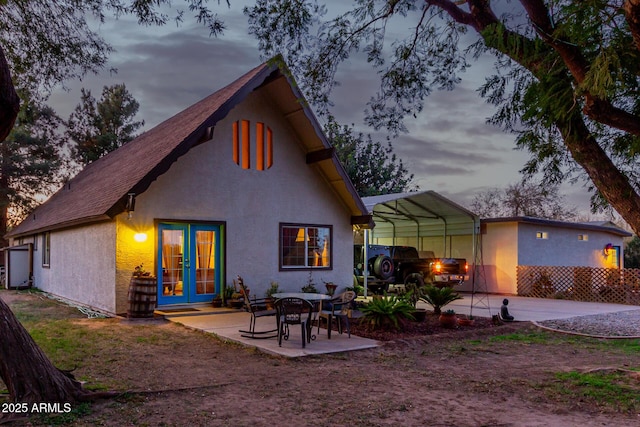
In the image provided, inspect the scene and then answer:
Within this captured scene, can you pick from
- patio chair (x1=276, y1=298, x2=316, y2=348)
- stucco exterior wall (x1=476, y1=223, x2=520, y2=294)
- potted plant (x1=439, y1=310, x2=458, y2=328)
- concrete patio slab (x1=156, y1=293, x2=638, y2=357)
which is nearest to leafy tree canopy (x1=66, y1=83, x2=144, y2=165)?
stucco exterior wall (x1=476, y1=223, x2=520, y2=294)

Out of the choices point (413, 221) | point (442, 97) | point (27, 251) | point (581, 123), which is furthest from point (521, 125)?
point (27, 251)

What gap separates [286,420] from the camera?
5.14m

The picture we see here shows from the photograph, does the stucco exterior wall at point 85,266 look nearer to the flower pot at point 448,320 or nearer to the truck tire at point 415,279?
the flower pot at point 448,320

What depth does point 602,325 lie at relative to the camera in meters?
12.2

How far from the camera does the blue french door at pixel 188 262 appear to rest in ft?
43.4

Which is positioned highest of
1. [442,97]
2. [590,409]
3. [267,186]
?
[442,97]

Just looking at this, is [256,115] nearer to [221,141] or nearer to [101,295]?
[221,141]

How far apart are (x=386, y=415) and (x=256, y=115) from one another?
36.0ft

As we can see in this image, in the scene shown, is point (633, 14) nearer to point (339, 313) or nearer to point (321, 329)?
point (339, 313)

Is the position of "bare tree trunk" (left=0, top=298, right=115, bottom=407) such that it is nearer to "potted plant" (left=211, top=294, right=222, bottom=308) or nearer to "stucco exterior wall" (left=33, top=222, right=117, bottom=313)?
"stucco exterior wall" (left=33, top=222, right=117, bottom=313)

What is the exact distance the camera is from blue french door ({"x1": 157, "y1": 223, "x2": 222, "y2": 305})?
13.2m

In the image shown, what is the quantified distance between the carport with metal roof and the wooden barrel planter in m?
8.79

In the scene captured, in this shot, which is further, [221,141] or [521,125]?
[221,141]

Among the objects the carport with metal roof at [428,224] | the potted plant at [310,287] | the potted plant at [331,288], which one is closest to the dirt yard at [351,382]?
the potted plant at [310,287]
